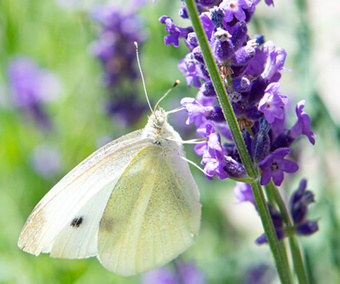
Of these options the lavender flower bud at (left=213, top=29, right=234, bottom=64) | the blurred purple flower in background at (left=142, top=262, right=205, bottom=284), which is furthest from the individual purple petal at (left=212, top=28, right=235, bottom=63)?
the blurred purple flower in background at (left=142, top=262, right=205, bottom=284)

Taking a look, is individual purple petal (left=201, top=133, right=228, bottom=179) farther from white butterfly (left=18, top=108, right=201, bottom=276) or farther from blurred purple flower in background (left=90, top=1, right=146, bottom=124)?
blurred purple flower in background (left=90, top=1, right=146, bottom=124)

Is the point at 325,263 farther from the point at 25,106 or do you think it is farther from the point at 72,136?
the point at 25,106

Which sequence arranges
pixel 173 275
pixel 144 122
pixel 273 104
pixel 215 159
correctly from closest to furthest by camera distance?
pixel 273 104 → pixel 215 159 → pixel 173 275 → pixel 144 122

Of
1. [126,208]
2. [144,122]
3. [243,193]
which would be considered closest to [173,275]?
[144,122]

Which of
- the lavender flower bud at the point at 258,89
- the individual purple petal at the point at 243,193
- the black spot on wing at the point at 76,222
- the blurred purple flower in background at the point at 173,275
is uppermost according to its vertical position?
the lavender flower bud at the point at 258,89

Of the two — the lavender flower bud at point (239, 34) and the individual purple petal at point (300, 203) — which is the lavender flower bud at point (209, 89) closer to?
the lavender flower bud at point (239, 34)

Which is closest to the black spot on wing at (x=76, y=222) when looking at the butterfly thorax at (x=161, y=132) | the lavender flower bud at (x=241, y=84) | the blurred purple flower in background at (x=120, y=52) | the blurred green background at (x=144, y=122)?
the butterfly thorax at (x=161, y=132)

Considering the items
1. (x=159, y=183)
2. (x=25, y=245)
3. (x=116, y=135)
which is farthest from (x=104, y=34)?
(x=25, y=245)

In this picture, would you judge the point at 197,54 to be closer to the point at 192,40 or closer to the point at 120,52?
the point at 192,40
